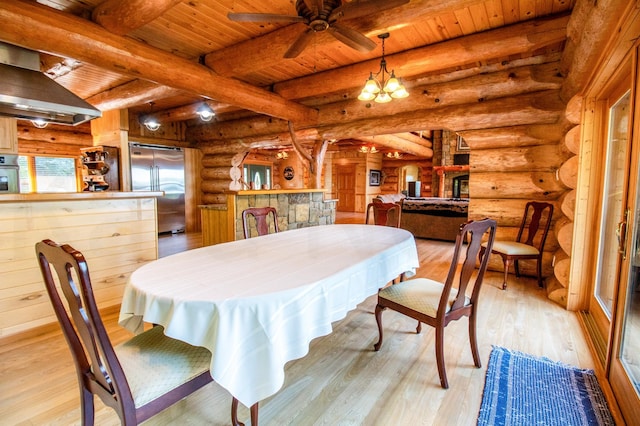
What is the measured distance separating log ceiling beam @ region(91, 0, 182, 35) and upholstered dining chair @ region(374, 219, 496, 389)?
2.55 metres

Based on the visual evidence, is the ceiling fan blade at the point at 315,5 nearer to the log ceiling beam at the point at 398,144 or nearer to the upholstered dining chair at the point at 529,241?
the upholstered dining chair at the point at 529,241

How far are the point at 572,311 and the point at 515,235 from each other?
134cm

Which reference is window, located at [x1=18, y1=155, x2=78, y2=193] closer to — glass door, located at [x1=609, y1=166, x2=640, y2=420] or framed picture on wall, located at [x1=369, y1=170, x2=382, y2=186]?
framed picture on wall, located at [x1=369, y1=170, x2=382, y2=186]

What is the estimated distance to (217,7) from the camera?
271cm

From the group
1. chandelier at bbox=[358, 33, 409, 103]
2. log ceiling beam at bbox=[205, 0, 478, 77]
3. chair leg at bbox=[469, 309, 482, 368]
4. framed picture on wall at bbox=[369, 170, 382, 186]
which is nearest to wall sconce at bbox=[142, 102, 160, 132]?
log ceiling beam at bbox=[205, 0, 478, 77]

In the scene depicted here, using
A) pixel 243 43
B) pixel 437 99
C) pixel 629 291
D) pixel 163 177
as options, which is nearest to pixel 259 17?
pixel 243 43

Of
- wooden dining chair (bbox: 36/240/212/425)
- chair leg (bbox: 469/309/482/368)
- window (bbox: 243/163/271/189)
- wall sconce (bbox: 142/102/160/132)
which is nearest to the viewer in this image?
wooden dining chair (bbox: 36/240/212/425)

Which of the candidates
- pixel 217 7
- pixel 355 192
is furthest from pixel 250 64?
pixel 355 192

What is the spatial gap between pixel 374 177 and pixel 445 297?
11.1 metres

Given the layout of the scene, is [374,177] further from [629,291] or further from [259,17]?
[629,291]

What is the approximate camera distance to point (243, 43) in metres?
3.34

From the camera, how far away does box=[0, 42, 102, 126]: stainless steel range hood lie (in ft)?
8.86

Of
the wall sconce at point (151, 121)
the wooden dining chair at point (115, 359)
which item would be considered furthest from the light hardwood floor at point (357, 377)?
the wall sconce at point (151, 121)

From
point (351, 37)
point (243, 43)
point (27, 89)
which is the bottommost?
point (27, 89)
